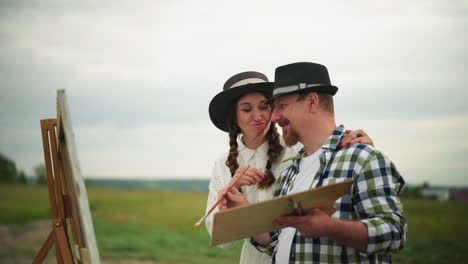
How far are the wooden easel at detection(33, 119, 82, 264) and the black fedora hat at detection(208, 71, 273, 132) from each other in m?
1.22

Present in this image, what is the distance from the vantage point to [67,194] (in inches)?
111

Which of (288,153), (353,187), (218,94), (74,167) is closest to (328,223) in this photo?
(353,187)

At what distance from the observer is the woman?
125 inches

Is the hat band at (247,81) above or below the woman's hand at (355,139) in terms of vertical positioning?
above

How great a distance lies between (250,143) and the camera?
130 inches

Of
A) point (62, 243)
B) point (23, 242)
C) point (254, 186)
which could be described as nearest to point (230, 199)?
point (254, 186)

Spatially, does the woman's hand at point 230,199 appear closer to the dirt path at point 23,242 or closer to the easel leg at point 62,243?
the easel leg at point 62,243

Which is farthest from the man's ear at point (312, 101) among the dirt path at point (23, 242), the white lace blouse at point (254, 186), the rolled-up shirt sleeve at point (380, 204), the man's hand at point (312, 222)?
the dirt path at point (23, 242)

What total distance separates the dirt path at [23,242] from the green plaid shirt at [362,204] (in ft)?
22.6

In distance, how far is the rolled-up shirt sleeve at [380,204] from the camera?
6.25ft

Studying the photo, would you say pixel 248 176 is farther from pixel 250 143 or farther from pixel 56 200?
pixel 56 200

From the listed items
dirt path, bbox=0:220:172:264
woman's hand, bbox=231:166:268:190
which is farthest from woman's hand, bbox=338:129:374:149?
dirt path, bbox=0:220:172:264

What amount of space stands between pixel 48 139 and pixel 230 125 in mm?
1387

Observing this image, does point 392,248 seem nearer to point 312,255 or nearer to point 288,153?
point 312,255
